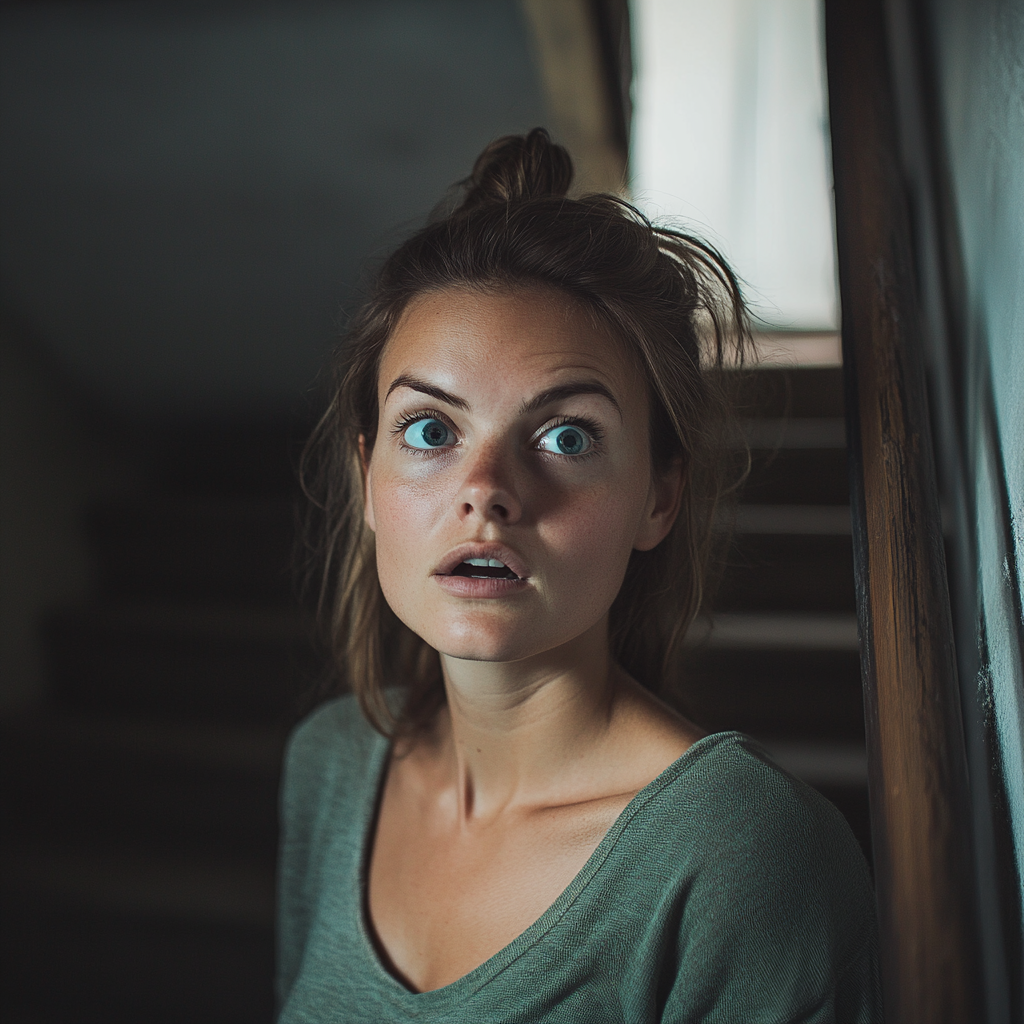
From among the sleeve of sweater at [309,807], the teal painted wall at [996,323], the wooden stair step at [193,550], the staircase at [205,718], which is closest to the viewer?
the teal painted wall at [996,323]

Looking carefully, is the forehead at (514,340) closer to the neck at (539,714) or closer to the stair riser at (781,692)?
the neck at (539,714)

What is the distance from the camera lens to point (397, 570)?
101 centimetres

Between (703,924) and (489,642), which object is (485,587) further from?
(703,924)

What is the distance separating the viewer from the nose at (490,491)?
93 centimetres

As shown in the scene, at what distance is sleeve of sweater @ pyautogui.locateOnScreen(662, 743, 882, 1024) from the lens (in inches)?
34.9

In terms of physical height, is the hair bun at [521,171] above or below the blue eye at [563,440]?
above

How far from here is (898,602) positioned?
790 millimetres

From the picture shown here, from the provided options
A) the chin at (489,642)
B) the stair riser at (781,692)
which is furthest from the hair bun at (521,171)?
the stair riser at (781,692)

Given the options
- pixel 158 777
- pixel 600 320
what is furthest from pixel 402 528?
pixel 158 777

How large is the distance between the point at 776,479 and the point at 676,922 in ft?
5.11

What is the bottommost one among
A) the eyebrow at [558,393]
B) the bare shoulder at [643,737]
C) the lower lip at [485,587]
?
the bare shoulder at [643,737]

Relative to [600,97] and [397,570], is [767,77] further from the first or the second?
[397,570]

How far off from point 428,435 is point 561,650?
0.96 ft

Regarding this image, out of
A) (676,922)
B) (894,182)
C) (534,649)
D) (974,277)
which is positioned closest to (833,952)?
(676,922)
